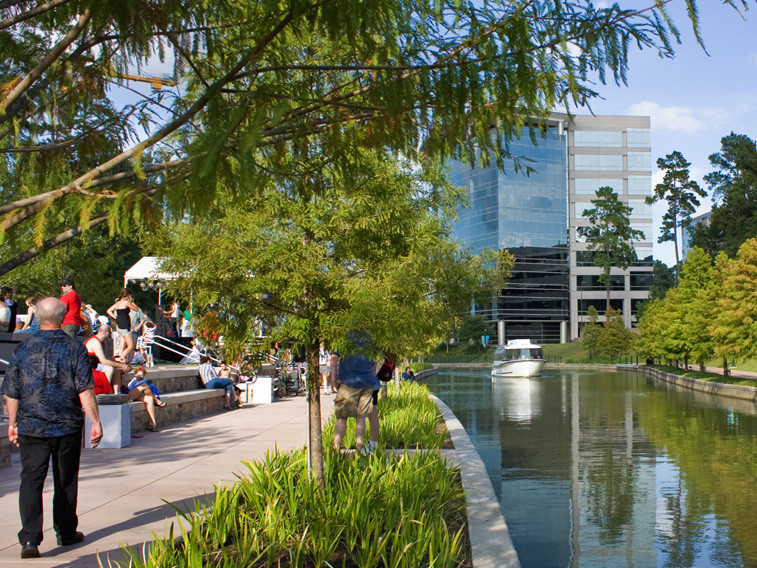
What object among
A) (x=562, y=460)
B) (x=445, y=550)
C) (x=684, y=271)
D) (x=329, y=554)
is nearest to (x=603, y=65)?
(x=445, y=550)

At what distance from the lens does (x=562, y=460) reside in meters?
13.0

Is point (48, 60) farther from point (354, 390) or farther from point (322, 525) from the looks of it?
point (354, 390)

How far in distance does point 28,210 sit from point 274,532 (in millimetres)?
2639

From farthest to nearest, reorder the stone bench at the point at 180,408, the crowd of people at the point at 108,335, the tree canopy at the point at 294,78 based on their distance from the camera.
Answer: the stone bench at the point at 180,408 → the crowd of people at the point at 108,335 → the tree canopy at the point at 294,78

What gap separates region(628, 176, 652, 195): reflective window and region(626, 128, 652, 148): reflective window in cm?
407

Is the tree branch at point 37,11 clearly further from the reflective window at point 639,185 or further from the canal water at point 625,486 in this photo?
the reflective window at point 639,185

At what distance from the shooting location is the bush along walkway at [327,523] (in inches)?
200

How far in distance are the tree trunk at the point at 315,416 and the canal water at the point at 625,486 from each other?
1970mm

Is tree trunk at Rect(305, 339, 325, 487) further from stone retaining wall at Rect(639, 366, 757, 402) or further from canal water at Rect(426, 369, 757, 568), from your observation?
stone retaining wall at Rect(639, 366, 757, 402)

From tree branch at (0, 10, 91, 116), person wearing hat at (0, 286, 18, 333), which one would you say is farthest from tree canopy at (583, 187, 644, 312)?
tree branch at (0, 10, 91, 116)

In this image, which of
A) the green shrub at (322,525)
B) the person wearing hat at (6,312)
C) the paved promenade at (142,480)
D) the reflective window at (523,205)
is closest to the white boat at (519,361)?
the paved promenade at (142,480)

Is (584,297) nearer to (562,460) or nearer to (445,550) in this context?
(562,460)

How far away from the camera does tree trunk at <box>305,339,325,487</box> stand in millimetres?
7043

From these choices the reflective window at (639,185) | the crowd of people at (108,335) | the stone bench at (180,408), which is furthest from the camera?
the reflective window at (639,185)
